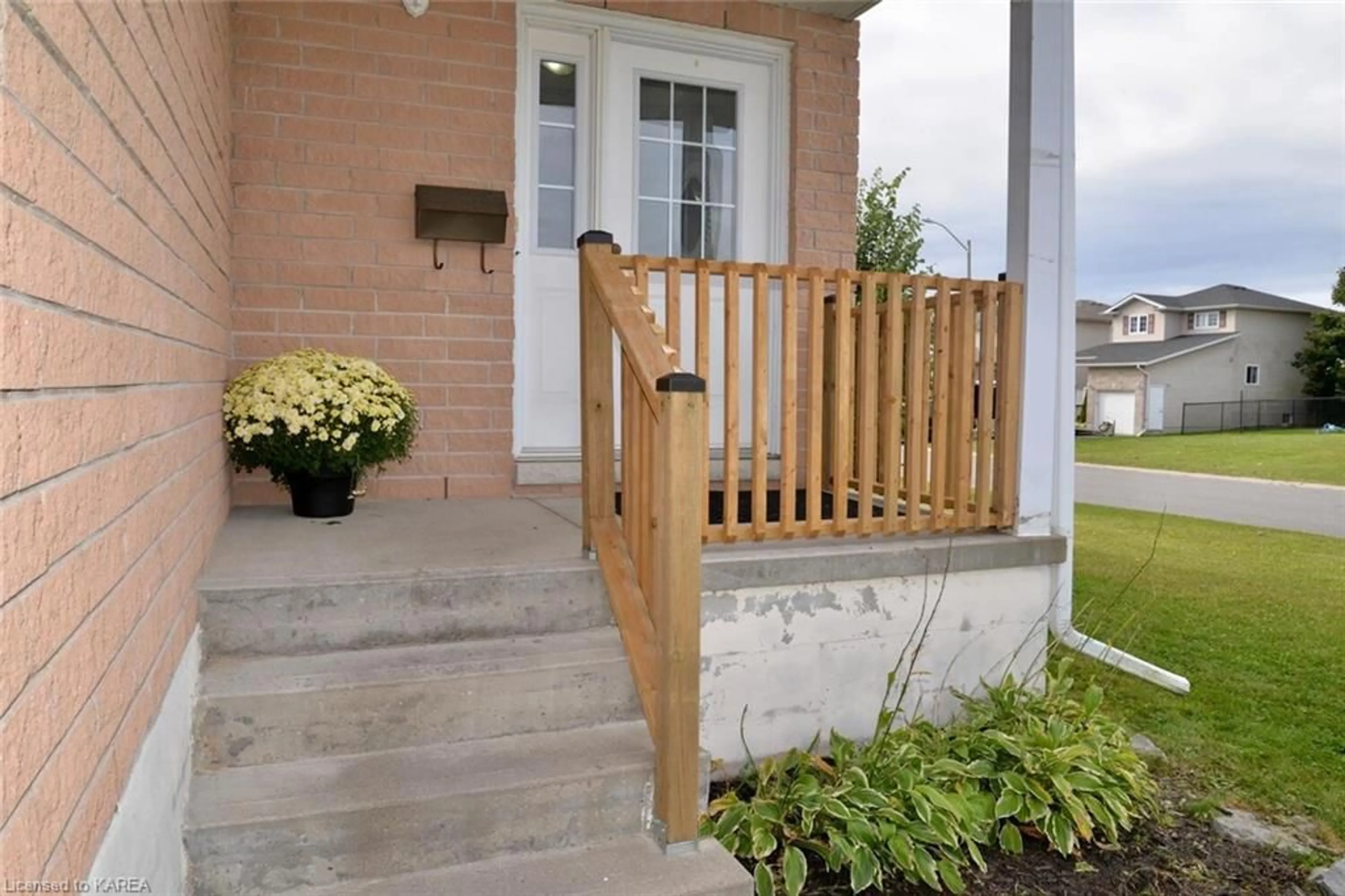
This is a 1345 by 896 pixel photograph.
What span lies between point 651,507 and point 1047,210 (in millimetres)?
2020

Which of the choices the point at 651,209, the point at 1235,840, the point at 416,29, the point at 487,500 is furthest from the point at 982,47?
the point at 1235,840

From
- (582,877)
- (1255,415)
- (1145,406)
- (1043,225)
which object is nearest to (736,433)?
(582,877)

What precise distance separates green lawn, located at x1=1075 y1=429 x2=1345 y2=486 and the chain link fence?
201cm

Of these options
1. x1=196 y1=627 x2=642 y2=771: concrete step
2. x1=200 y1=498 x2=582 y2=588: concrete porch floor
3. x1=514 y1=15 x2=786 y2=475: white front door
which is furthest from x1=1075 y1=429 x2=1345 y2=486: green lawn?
x1=196 y1=627 x2=642 y2=771: concrete step

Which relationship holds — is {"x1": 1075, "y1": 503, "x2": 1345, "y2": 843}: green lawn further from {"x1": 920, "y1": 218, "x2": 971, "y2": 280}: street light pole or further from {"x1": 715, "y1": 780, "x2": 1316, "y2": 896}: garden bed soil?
{"x1": 920, "y1": 218, "x2": 971, "y2": 280}: street light pole

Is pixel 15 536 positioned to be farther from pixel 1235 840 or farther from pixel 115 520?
pixel 1235 840

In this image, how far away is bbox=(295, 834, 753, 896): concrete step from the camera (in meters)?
1.78

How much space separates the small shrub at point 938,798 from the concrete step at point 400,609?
0.70 m

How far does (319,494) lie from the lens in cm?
329

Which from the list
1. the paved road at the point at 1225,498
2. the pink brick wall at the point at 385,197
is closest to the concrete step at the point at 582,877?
the pink brick wall at the point at 385,197

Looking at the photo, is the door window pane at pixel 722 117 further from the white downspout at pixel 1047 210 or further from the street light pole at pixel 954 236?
the street light pole at pixel 954 236

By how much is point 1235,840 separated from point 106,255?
2.92 meters

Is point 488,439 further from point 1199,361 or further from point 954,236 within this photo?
point 1199,361

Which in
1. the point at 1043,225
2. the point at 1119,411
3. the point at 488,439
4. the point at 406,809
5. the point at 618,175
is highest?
the point at 618,175
